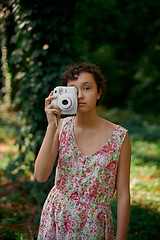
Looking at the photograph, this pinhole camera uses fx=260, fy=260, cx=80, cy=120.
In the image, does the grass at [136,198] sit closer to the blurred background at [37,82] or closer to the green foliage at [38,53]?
the blurred background at [37,82]

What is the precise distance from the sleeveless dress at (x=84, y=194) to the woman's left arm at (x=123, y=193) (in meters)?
0.04

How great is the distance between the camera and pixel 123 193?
1.63m

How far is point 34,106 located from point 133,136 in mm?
4937

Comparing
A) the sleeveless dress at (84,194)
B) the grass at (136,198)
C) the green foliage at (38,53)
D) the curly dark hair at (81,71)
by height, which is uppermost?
the green foliage at (38,53)

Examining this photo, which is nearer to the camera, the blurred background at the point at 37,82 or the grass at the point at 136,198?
the grass at the point at 136,198

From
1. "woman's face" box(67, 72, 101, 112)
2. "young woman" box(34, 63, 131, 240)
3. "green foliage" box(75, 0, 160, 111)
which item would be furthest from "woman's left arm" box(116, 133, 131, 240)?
"green foliage" box(75, 0, 160, 111)

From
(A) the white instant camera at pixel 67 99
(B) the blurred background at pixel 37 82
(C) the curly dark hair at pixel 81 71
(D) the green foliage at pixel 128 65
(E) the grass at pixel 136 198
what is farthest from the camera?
(D) the green foliage at pixel 128 65

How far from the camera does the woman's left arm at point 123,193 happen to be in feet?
5.26

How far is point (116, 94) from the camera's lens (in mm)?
14234

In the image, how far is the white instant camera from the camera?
154 centimetres

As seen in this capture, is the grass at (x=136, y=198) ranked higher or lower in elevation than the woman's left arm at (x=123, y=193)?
lower

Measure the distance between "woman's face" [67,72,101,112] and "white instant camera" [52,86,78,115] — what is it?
2.0 inches

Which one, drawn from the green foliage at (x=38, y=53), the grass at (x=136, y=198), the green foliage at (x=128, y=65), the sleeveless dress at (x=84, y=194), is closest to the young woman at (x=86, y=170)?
the sleeveless dress at (x=84, y=194)

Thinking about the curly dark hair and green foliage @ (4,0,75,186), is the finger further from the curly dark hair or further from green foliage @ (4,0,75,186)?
green foliage @ (4,0,75,186)
